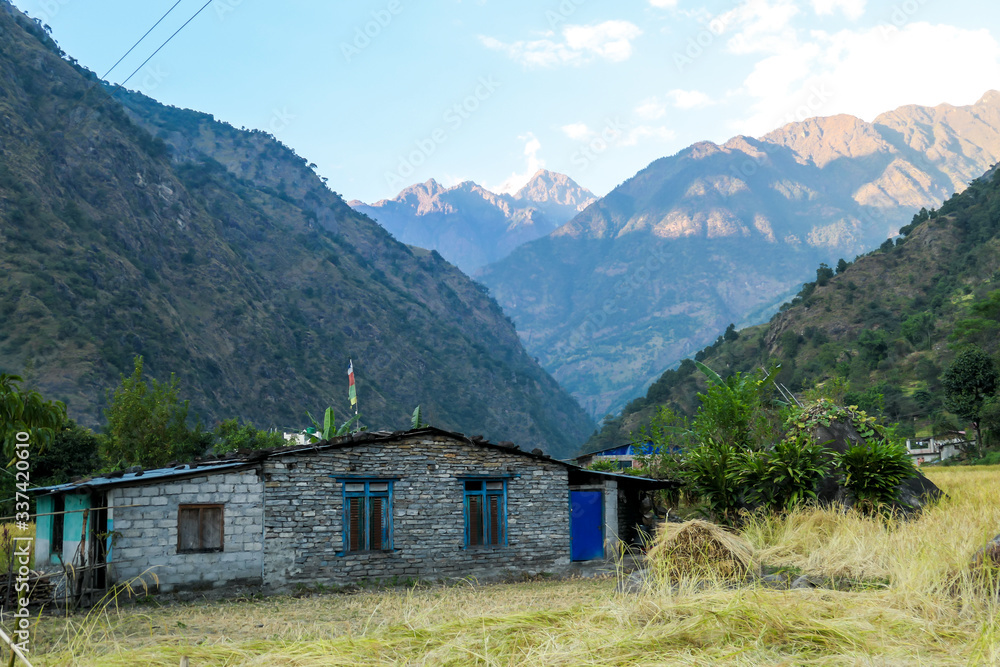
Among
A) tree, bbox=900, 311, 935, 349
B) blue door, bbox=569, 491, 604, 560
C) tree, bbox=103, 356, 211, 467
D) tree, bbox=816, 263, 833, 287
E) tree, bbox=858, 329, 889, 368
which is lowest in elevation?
blue door, bbox=569, 491, 604, 560

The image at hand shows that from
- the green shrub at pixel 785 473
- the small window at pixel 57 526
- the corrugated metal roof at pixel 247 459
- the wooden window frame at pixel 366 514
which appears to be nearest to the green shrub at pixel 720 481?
the green shrub at pixel 785 473

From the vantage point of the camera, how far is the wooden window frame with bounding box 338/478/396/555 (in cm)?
1684

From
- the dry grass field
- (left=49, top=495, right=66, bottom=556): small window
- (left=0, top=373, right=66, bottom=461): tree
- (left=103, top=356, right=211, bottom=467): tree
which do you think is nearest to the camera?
the dry grass field

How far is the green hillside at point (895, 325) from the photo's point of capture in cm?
5972

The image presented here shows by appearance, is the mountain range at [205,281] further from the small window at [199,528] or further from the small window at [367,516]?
the small window at [367,516]

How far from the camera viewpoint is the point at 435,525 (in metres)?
17.7

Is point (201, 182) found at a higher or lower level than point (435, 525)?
higher

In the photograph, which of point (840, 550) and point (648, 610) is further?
point (840, 550)

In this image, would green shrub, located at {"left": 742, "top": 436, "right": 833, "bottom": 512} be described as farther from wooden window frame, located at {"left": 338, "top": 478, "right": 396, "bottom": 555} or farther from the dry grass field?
wooden window frame, located at {"left": 338, "top": 478, "right": 396, "bottom": 555}

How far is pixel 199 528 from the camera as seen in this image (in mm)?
15383

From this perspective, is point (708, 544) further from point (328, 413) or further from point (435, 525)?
point (328, 413)

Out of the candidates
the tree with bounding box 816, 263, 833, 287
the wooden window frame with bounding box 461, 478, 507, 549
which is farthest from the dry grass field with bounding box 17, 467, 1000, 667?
the tree with bounding box 816, 263, 833, 287

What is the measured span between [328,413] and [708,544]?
17.4 meters

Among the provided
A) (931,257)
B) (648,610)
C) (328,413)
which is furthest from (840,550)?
(931,257)
